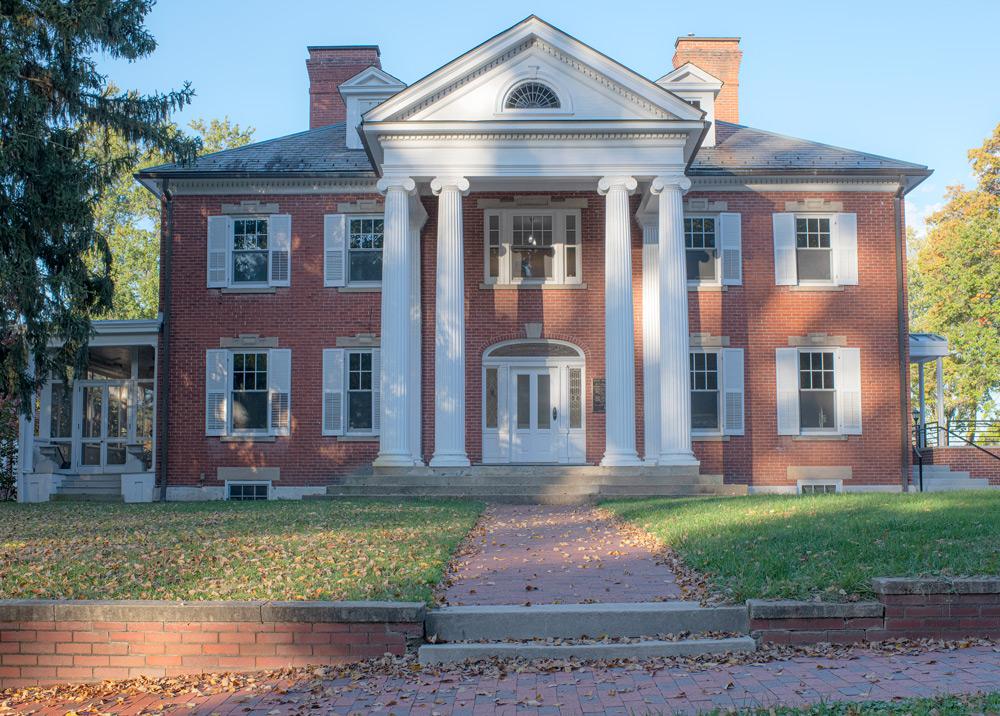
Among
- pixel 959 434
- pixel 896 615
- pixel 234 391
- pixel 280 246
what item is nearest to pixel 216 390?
pixel 234 391

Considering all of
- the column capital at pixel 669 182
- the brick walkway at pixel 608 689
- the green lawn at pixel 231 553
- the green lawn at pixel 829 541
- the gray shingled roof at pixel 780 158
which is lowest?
the brick walkway at pixel 608 689

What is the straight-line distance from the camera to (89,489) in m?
22.4

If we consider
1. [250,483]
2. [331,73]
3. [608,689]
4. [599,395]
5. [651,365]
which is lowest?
[608,689]

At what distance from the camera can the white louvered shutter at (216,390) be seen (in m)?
22.4

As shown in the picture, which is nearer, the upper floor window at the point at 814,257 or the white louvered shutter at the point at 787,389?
the white louvered shutter at the point at 787,389

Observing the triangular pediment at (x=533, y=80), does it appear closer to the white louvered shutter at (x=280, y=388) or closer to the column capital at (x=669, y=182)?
the column capital at (x=669, y=182)

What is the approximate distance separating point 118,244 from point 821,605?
38901 mm

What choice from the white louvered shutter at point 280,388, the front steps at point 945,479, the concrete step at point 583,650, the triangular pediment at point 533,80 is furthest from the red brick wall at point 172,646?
the front steps at point 945,479

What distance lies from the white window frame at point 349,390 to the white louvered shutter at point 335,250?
1561 millimetres

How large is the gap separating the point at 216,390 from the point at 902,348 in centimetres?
1522

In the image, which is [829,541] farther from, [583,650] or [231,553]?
[231,553]

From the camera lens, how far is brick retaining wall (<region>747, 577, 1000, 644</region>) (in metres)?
7.60

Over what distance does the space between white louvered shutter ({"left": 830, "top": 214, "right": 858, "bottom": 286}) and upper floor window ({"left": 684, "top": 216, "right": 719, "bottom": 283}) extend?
2.66m

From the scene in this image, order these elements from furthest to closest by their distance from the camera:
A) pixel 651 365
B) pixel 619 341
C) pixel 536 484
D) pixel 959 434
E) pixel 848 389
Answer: pixel 959 434
pixel 848 389
pixel 651 365
pixel 619 341
pixel 536 484
